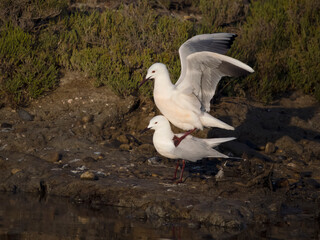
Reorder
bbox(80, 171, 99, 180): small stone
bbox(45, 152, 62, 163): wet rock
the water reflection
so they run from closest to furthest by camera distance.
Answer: the water reflection
bbox(80, 171, 99, 180): small stone
bbox(45, 152, 62, 163): wet rock

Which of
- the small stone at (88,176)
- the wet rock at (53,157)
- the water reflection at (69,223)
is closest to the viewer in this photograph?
the water reflection at (69,223)

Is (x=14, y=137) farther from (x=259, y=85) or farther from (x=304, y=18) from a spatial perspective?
(x=304, y=18)

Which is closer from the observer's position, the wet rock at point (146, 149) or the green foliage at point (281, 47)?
the wet rock at point (146, 149)

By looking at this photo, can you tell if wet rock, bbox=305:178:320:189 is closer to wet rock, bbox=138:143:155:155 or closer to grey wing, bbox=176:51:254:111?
grey wing, bbox=176:51:254:111

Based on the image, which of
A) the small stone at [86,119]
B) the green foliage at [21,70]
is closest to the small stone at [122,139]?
the small stone at [86,119]

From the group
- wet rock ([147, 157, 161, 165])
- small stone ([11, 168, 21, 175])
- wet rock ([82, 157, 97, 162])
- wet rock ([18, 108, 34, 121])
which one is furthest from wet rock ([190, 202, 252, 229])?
wet rock ([18, 108, 34, 121])

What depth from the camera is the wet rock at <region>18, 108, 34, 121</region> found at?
9.16 meters

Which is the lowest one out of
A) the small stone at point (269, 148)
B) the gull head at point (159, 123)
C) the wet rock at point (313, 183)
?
the small stone at point (269, 148)

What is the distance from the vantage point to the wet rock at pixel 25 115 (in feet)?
30.0

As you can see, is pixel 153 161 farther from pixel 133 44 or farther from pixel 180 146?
pixel 133 44

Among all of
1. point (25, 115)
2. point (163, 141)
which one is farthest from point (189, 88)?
point (25, 115)

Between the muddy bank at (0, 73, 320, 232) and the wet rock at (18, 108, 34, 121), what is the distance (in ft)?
0.05

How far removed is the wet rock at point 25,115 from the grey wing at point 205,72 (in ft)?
8.80

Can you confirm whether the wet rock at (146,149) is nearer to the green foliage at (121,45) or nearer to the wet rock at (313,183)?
the green foliage at (121,45)
